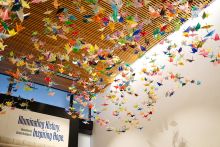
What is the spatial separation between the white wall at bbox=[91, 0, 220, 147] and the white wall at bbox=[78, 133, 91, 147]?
151cm

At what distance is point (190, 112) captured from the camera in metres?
4.16

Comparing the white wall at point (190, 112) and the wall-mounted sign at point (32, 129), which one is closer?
the white wall at point (190, 112)

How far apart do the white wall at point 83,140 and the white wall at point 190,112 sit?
4.95 ft

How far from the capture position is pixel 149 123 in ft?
16.2

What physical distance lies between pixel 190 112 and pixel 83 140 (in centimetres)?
310

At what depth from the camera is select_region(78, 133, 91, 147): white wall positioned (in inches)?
248

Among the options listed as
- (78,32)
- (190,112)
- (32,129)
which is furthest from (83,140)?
(190,112)

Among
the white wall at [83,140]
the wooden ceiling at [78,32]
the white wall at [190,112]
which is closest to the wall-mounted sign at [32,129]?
the white wall at [83,140]

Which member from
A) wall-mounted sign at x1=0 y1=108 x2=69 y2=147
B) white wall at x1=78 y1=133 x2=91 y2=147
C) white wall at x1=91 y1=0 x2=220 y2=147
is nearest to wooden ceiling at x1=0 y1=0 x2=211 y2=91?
white wall at x1=91 y1=0 x2=220 y2=147

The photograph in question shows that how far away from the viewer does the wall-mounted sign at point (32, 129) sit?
5.11 meters


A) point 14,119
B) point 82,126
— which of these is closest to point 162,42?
point 82,126

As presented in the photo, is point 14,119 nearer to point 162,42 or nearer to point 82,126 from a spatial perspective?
point 82,126

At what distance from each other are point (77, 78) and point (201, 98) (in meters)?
2.87

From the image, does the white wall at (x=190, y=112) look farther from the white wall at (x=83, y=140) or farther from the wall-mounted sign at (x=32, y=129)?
the wall-mounted sign at (x=32, y=129)
